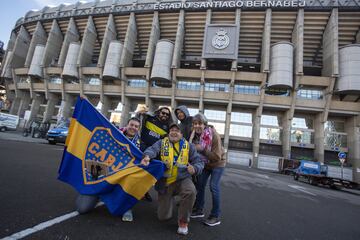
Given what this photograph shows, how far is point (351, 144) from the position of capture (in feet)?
85.8

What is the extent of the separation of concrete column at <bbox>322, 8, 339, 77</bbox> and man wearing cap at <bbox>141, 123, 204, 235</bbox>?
32.4 meters

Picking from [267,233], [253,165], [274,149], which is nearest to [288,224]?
[267,233]

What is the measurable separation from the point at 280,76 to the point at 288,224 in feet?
90.0

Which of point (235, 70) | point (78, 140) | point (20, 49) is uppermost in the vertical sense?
point (20, 49)

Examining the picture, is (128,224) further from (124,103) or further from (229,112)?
(124,103)

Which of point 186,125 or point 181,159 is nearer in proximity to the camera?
point 181,159

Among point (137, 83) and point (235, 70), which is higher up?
point (235, 70)

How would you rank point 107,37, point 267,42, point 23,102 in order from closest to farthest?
point 267,42
point 107,37
point 23,102

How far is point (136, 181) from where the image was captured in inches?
97.7

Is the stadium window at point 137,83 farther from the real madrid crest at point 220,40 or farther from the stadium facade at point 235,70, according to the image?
the real madrid crest at point 220,40

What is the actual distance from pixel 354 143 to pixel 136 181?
1392 inches

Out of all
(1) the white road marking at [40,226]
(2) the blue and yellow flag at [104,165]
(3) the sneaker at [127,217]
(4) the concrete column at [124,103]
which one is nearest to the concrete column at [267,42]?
(4) the concrete column at [124,103]

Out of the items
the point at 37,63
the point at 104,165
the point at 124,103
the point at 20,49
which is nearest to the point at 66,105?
the point at 37,63

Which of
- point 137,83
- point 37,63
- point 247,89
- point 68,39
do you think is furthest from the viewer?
point 37,63
